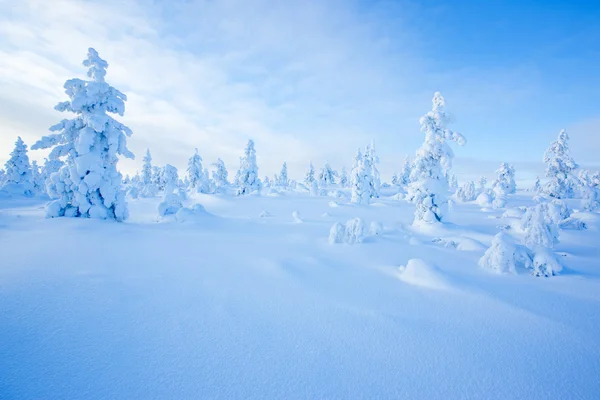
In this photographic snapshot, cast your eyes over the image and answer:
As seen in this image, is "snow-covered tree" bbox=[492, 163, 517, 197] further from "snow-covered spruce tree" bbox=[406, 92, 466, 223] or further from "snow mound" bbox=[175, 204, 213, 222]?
"snow mound" bbox=[175, 204, 213, 222]

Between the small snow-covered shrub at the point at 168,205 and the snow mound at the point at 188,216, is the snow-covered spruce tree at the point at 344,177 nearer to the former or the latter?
the small snow-covered shrub at the point at 168,205

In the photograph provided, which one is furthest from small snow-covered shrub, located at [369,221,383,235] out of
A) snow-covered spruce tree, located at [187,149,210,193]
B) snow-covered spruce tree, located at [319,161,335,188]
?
snow-covered spruce tree, located at [319,161,335,188]

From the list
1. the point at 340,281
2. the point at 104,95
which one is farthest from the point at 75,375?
the point at 104,95

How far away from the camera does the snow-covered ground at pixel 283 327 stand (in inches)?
121

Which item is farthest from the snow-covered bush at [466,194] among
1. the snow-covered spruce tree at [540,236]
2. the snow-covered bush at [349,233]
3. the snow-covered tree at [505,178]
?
the snow-covered bush at [349,233]

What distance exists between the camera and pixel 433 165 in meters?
17.6

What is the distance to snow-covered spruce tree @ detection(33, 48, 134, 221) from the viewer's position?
1312 cm

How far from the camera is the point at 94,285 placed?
564 cm

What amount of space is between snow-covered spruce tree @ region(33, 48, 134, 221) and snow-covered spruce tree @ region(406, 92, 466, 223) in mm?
18022

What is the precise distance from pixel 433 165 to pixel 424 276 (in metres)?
13.2

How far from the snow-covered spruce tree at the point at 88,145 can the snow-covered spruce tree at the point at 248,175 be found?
28.7 meters

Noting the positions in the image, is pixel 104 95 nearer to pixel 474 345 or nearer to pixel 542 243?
pixel 474 345

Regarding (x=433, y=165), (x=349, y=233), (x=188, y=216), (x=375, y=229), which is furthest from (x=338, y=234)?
(x=433, y=165)

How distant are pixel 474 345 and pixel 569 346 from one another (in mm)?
1498
